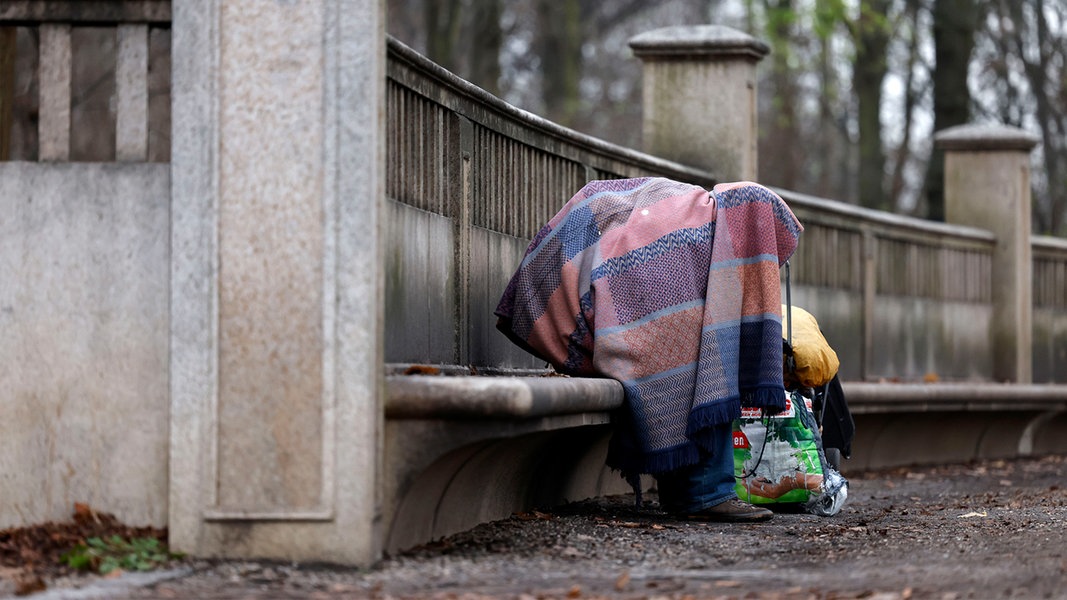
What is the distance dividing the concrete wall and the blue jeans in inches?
92.2

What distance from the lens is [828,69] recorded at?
28.7 m

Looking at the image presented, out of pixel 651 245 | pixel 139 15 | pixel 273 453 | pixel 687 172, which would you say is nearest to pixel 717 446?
pixel 651 245

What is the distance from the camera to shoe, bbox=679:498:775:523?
6910 millimetres

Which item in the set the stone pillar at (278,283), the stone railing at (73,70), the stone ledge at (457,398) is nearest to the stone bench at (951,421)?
the stone ledge at (457,398)

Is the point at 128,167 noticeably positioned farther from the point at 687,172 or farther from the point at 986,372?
the point at 986,372

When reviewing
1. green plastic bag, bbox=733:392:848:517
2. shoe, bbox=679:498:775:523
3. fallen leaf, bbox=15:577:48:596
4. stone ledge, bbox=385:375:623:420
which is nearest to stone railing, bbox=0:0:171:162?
stone ledge, bbox=385:375:623:420

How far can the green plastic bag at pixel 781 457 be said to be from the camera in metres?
7.26

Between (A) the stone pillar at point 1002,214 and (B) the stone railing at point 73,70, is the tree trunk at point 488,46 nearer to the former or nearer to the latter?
(A) the stone pillar at point 1002,214

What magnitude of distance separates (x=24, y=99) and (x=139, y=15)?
12.1 feet

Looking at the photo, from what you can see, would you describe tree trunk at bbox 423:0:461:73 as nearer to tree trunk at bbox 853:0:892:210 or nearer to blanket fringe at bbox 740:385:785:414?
tree trunk at bbox 853:0:892:210

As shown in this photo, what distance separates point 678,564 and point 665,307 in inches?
58.8

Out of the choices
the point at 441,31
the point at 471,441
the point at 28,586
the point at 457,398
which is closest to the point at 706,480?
the point at 471,441

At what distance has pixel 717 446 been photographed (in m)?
6.73

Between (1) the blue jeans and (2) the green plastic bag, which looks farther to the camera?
(2) the green plastic bag
